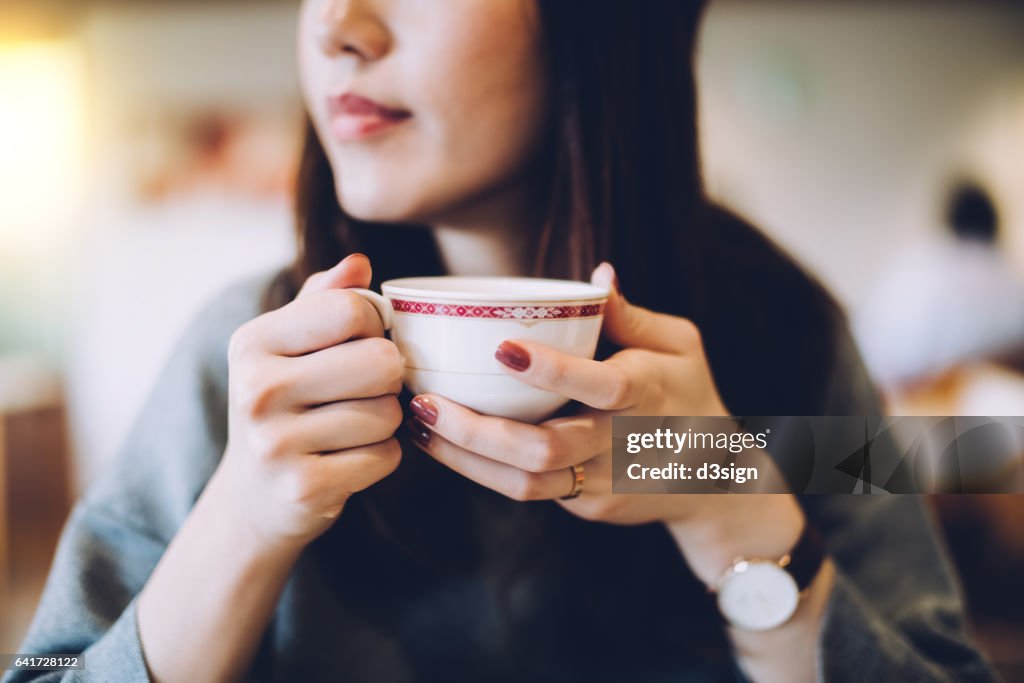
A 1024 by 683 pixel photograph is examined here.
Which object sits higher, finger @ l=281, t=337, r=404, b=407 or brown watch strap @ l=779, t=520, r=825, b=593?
finger @ l=281, t=337, r=404, b=407

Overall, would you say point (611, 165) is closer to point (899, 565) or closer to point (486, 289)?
point (486, 289)

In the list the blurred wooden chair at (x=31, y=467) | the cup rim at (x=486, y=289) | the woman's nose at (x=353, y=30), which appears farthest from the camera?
the blurred wooden chair at (x=31, y=467)

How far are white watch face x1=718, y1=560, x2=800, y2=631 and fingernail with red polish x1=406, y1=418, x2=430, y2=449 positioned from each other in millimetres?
270

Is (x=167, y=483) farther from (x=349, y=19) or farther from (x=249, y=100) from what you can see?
(x=249, y=100)

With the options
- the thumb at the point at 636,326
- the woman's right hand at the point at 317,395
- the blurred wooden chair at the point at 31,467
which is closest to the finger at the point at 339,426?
the woman's right hand at the point at 317,395

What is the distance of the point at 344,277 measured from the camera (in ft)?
1.08

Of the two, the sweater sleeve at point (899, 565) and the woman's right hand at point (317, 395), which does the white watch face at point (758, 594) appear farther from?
the woman's right hand at point (317, 395)

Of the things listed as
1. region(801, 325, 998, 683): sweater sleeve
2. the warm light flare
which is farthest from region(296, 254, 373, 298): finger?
the warm light flare

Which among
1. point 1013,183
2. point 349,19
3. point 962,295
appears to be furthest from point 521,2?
point 1013,183

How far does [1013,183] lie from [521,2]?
3.57 meters

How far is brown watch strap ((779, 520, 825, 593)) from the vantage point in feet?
1.58

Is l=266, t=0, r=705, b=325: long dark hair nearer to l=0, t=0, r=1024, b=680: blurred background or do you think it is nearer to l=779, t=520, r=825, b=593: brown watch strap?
l=779, t=520, r=825, b=593: brown watch strap

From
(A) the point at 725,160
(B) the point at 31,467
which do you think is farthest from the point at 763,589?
(A) the point at 725,160

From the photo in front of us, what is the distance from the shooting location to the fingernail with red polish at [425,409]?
326mm
